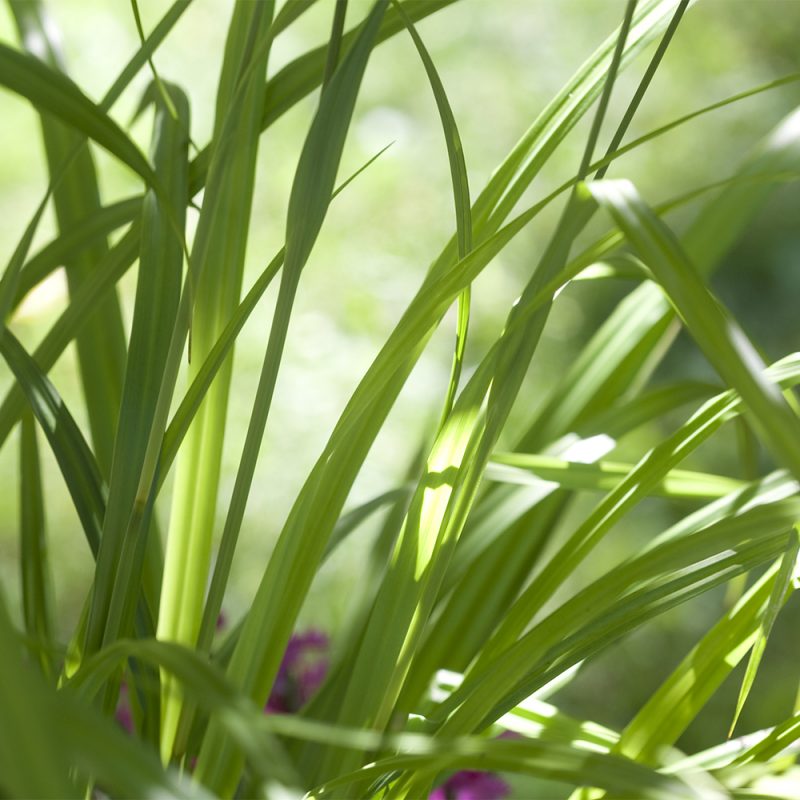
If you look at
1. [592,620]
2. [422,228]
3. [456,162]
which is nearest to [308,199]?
[456,162]

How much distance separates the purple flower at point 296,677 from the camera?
55 cm

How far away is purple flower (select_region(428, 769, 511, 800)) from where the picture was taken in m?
0.47

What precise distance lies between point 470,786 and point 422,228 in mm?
923

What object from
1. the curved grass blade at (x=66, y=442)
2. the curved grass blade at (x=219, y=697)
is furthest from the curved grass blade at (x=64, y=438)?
the curved grass blade at (x=219, y=697)

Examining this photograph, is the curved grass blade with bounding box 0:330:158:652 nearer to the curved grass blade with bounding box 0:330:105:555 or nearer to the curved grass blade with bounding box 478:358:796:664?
the curved grass blade with bounding box 0:330:105:555

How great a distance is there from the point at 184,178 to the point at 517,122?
103 centimetres

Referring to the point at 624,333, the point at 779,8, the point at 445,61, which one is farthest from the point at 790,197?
the point at 624,333

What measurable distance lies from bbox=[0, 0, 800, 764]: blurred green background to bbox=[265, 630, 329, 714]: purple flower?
0.40 meters

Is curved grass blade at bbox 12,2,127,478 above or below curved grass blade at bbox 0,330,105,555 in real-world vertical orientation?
above

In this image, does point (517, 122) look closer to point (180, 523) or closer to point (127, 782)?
point (180, 523)

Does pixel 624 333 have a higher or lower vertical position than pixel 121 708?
higher

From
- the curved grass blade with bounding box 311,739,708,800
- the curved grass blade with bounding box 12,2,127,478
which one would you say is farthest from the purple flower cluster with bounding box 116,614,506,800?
the curved grass blade with bounding box 311,739,708,800

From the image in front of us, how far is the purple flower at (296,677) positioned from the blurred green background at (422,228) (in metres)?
0.40

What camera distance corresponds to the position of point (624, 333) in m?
0.51
